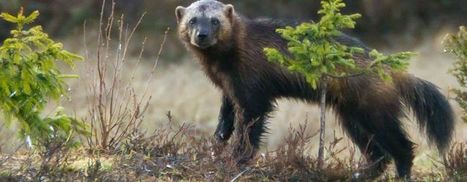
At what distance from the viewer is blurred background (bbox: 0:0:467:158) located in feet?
69.9

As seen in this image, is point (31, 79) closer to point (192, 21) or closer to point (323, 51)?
point (192, 21)

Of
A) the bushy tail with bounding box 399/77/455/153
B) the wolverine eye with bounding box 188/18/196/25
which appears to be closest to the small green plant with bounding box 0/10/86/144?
the wolverine eye with bounding box 188/18/196/25

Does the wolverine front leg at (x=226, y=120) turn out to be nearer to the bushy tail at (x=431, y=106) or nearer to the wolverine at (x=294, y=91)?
the wolverine at (x=294, y=91)

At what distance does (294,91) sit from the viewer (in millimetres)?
11016

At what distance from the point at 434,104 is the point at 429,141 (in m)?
0.36

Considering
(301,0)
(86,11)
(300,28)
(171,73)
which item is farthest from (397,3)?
(300,28)

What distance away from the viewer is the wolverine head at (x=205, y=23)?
422 inches

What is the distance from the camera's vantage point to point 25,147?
11047mm

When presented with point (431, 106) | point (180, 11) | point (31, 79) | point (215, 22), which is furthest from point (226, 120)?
point (31, 79)

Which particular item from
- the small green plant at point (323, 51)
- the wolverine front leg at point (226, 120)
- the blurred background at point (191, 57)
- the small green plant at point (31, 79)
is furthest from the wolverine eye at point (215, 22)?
the blurred background at point (191, 57)

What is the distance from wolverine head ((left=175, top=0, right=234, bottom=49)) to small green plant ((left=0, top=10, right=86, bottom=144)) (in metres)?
1.40

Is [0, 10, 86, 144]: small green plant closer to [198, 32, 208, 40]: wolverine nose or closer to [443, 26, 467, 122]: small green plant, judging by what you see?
[198, 32, 208, 40]: wolverine nose

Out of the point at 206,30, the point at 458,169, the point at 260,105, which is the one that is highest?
the point at 206,30

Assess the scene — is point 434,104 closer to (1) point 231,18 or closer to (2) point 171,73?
(1) point 231,18
